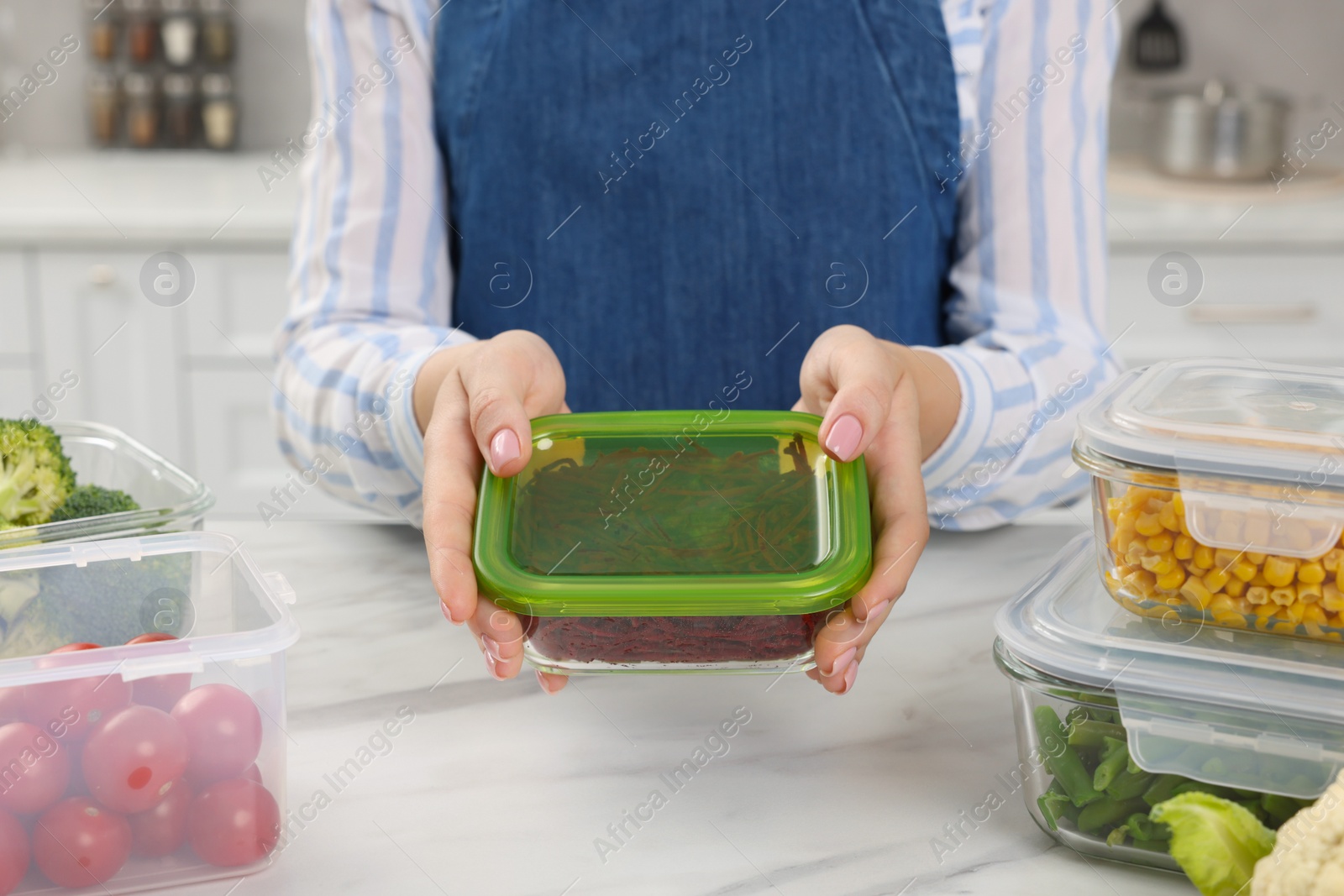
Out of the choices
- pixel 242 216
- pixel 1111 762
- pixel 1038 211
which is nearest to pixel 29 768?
pixel 1111 762

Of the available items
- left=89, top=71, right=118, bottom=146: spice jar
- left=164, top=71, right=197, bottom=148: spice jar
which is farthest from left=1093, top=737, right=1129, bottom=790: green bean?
left=89, top=71, right=118, bottom=146: spice jar

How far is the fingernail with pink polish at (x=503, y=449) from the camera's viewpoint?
2.16 feet

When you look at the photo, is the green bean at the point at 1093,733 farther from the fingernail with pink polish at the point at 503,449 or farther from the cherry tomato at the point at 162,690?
the cherry tomato at the point at 162,690

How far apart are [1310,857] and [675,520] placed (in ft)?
1.12

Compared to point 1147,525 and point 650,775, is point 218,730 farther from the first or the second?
point 1147,525

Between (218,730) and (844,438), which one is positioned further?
(844,438)

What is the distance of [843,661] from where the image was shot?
0.64 m

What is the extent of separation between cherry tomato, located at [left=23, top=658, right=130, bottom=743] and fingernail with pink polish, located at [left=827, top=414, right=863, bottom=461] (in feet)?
1.24

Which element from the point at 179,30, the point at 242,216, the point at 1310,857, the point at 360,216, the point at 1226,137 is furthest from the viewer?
the point at 179,30

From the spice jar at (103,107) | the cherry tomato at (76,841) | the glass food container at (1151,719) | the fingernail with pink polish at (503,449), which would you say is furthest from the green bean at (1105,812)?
the spice jar at (103,107)

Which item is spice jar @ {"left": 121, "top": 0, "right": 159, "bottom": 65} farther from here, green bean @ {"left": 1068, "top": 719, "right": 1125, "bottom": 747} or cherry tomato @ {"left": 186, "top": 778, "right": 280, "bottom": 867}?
green bean @ {"left": 1068, "top": 719, "right": 1125, "bottom": 747}

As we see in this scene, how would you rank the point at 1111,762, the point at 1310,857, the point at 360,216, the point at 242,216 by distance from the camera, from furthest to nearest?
the point at 242,216 → the point at 360,216 → the point at 1111,762 → the point at 1310,857

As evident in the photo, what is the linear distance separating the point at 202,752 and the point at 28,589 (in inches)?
6.3

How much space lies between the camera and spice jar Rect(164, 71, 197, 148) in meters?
2.37
